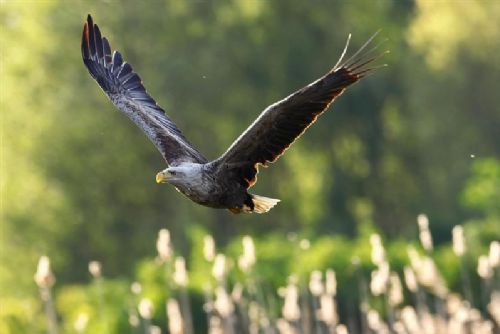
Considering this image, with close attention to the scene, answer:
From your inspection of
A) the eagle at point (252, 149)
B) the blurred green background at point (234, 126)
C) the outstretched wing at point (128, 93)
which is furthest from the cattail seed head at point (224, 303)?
the blurred green background at point (234, 126)

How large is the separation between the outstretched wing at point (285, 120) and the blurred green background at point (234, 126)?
20320 mm

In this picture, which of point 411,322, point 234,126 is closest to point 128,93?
point 411,322

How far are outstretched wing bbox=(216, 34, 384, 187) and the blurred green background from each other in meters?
20.3

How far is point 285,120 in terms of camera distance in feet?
40.2

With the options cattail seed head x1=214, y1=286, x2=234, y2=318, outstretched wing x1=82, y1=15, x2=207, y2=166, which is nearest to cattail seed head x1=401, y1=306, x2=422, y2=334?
cattail seed head x1=214, y1=286, x2=234, y2=318

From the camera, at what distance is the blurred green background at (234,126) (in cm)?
3722

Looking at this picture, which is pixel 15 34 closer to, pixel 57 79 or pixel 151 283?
pixel 57 79

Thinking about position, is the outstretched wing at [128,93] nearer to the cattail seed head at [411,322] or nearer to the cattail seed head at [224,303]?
the cattail seed head at [224,303]

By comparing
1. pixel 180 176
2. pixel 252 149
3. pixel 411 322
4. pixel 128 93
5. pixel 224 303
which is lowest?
pixel 180 176

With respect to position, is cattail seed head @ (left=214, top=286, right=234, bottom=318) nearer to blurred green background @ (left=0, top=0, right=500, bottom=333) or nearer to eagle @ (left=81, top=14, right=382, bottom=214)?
eagle @ (left=81, top=14, right=382, bottom=214)

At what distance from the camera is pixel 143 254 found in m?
37.3

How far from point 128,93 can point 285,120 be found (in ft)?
9.96

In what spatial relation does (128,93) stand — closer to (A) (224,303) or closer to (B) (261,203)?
(B) (261,203)

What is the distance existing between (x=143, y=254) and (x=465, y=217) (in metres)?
8.77
